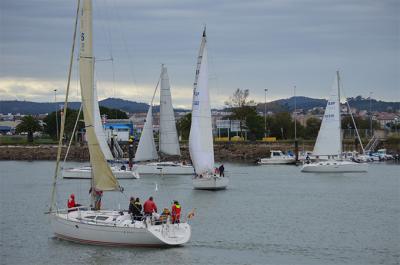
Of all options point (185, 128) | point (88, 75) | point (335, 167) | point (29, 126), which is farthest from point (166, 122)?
point (29, 126)

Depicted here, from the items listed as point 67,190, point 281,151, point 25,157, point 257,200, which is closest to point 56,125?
point 25,157

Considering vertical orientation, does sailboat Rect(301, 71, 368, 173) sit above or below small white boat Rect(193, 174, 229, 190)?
above

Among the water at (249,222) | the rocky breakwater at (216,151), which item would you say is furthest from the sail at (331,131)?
the rocky breakwater at (216,151)

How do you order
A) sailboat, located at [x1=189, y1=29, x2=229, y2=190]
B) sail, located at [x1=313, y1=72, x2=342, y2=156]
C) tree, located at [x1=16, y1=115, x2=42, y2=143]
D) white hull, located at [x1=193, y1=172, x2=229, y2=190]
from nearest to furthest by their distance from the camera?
1. sailboat, located at [x1=189, y1=29, x2=229, y2=190]
2. white hull, located at [x1=193, y1=172, x2=229, y2=190]
3. sail, located at [x1=313, y1=72, x2=342, y2=156]
4. tree, located at [x1=16, y1=115, x2=42, y2=143]

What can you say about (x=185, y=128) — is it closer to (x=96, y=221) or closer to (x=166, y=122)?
(x=166, y=122)

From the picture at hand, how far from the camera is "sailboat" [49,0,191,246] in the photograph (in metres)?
37.9

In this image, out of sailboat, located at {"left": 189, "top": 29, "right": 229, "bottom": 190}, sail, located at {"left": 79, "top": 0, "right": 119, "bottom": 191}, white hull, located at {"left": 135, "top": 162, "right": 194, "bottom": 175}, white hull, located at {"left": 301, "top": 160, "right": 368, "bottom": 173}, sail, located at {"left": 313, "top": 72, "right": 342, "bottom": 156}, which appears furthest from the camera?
sail, located at {"left": 313, "top": 72, "right": 342, "bottom": 156}

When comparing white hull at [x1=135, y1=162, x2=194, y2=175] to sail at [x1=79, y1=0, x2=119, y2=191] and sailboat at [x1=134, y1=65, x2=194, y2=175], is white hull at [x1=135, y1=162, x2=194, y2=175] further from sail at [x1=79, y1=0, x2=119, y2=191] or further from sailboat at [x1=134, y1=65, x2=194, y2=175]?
sail at [x1=79, y1=0, x2=119, y2=191]

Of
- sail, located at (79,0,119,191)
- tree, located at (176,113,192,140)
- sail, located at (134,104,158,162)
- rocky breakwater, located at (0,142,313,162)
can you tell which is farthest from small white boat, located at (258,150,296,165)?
sail, located at (79,0,119,191)

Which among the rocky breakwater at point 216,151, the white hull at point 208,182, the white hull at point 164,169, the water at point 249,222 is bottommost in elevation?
the water at point 249,222

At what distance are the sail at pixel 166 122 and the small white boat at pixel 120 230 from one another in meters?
42.8

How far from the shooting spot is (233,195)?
206 feet

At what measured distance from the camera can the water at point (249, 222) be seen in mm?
37719

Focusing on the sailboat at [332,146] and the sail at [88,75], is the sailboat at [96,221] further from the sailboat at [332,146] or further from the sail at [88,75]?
the sailboat at [332,146]
